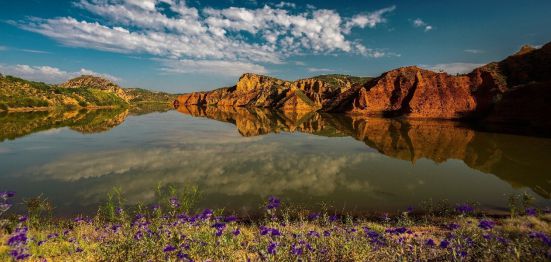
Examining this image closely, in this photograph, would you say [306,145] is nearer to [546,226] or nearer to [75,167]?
[75,167]

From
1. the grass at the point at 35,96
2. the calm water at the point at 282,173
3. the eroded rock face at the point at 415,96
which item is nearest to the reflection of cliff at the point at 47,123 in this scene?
the calm water at the point at 282,173

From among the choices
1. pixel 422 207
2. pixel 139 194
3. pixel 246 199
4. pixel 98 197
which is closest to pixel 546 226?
pixel 422 207

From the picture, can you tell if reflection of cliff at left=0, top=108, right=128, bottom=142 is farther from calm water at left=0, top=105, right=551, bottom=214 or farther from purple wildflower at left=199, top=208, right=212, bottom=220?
purple wildflower at left=199, top=208, right=212, bottom=220

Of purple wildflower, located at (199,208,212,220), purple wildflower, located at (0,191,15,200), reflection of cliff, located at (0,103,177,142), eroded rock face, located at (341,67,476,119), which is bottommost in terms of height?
reflection of cliff, located at (0,103,177,142)

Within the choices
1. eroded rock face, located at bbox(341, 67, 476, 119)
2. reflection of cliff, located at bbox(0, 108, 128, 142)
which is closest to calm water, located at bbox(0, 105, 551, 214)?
reflection of cliff, located at bbox(0, 108, 128, 142)

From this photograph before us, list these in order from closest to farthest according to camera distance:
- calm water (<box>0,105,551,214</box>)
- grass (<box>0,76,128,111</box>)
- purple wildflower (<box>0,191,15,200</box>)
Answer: purple wildflower (<box>0,191,15,200</box>)
calm water (<box>0,105,551,214</box>)
grass (<box>0,76,128,111</box>)

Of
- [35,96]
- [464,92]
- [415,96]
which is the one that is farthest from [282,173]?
[35,96]

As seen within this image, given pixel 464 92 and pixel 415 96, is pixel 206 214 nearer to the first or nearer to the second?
pixel 415 96

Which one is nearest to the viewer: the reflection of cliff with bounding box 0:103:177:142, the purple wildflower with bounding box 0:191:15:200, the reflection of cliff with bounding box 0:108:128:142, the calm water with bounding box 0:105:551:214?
the purple wildflower with bounding box 0:191:15:200

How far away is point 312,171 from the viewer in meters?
20.0

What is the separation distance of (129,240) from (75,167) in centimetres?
1693

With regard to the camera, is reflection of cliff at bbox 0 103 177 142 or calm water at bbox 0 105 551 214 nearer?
calm water at bbox 0 105 551 214

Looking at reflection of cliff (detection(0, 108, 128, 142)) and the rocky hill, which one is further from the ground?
the rocky hill

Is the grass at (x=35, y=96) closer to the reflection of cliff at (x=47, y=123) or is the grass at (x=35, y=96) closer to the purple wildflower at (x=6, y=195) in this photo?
the reflection of cliff at (x=47, y=123)
